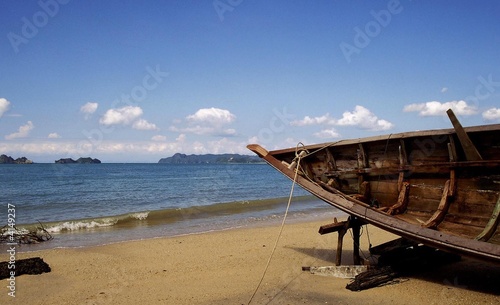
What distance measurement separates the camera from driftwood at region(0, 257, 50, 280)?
7.24 metres

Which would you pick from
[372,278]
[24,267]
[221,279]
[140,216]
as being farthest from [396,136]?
[140,216]

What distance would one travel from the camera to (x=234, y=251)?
9273mm

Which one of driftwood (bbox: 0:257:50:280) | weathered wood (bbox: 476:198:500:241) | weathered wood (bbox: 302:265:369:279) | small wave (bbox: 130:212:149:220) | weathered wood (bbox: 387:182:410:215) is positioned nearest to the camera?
weathered wood (bbox: 476:198:500:241)

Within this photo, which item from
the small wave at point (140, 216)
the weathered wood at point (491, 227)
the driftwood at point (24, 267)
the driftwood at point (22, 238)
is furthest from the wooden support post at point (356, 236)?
the small wave at point (140, 216)

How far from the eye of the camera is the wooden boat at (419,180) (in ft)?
18.4

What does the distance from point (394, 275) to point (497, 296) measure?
1.41m

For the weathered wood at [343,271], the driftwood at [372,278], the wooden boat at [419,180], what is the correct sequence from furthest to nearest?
the weathered wood at [343,271]
the driftwood at [372,278]
the wooden boat at [419,180]

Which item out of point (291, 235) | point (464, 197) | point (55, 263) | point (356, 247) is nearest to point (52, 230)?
point (55, 263)

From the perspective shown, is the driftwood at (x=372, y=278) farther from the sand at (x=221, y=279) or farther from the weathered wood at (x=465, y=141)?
the weathered wood at (x=465, y=141)

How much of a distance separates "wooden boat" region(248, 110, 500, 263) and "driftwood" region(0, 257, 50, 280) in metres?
4.80

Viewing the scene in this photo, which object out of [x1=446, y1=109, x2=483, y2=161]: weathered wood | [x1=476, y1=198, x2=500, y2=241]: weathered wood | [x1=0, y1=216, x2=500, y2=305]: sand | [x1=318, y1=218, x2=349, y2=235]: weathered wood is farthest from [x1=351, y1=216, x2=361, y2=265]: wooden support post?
[x1=446, y1=109, x2=483, y2=161]: weathered wood

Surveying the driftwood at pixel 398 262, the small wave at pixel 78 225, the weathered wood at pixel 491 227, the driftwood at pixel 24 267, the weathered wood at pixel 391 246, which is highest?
the weathered wood at pixel 491 227

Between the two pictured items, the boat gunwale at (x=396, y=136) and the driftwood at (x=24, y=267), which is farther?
the driftwood at (x=24, y=267)

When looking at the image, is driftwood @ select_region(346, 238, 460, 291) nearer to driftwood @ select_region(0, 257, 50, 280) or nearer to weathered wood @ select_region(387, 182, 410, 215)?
weathered wood @ select_region(387, 182, 410, 215)
